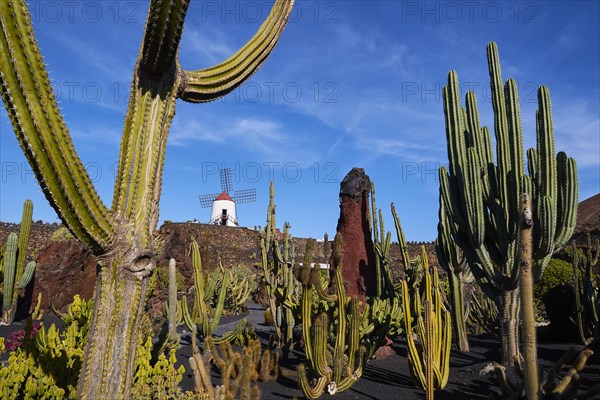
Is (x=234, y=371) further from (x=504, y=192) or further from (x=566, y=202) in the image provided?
(x=566, y=202)

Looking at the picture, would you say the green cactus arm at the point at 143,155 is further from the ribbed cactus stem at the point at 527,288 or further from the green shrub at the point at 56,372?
the ribbed cactus stem at the point at 527,288

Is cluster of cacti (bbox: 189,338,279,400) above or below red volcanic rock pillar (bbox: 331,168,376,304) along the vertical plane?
below

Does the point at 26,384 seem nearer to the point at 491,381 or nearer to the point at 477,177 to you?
the point at 491,381

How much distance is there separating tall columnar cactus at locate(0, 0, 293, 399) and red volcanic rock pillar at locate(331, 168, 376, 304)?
625cm

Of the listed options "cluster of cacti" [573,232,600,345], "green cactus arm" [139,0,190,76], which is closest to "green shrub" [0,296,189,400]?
"green cactus arm" [139,0,190,76]

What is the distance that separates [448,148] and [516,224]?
165 centimetres

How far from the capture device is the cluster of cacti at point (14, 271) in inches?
418

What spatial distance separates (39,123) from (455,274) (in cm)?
726

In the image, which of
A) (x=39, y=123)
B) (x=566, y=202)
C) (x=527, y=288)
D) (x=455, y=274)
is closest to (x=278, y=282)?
(x=455, y=274)

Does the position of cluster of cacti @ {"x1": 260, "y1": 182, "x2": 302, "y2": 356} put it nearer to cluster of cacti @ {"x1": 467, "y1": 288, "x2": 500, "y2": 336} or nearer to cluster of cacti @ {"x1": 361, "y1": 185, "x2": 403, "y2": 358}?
cluster of cacti @ {"x1": 361, "y1": 185, "x2": 403, "y2": 358}

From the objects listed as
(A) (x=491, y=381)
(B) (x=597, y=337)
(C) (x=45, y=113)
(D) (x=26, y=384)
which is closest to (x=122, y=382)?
(C) (x=45, y=113)

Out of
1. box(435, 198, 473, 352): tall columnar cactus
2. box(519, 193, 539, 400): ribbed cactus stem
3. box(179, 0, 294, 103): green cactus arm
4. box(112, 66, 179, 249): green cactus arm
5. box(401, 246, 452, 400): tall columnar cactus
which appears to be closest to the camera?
box(519, 193, 539, 400): ribbed cactus stem

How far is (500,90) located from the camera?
261 inches

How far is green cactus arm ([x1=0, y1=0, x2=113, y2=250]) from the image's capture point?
2084 mm
